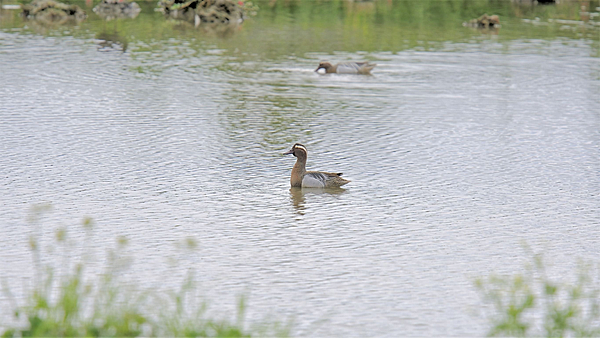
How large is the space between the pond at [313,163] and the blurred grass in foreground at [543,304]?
1.20 ft

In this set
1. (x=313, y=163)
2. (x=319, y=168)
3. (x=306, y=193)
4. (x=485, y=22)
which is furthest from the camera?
(x=485, y=22)

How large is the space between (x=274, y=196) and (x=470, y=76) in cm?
1320

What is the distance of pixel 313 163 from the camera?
16438 mm

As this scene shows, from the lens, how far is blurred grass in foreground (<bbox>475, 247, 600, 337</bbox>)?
6758 millimetres

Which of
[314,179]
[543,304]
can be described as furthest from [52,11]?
[543,304]

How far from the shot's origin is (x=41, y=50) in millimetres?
28672

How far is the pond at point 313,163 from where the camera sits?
10.4 m

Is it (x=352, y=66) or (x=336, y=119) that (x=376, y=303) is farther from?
(x=352, y=66)

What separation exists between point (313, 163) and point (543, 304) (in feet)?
24.5

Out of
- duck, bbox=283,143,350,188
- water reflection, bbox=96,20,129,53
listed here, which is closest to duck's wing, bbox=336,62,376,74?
water reflection, bbox=96,20,129,53

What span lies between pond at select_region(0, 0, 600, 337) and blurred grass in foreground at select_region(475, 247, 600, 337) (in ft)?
1.20

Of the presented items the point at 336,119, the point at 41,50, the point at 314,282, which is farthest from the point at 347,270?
the point at 41,50

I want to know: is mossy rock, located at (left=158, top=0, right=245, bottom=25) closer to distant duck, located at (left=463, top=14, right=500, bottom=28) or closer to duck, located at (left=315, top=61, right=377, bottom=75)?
distant duck, located at (left=463, top=14, right=500, bottom=28)

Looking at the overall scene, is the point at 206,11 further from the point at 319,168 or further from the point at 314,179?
the point at 314,179
